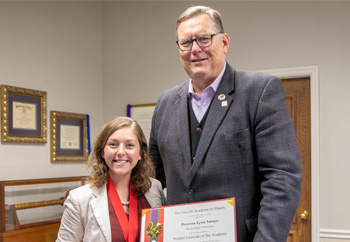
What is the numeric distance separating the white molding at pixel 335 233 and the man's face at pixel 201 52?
215 cm

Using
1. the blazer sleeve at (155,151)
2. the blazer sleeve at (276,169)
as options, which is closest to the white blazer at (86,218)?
the blazer sleeve at (155,151)

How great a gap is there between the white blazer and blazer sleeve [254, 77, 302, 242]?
1.97ft

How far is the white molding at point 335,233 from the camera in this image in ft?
9.66

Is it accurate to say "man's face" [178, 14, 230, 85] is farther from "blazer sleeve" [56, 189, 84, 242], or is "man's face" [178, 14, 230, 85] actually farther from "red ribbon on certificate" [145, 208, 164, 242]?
"blazer sleeve" [56, 189, 84, 242]

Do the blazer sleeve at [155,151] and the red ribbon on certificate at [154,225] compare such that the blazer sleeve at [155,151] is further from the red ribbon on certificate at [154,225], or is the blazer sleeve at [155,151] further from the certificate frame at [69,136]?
the certificate frame at [69,136]

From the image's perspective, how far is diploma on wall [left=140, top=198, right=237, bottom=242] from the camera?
49.4 inches

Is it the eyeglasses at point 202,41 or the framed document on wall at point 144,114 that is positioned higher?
the eyeglasses at point 202,41

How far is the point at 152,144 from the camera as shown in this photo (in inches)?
65.8

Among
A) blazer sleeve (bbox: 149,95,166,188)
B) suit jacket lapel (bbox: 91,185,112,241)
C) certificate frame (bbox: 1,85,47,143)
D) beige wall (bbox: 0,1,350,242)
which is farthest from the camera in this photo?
beige wall (bbox: 0,1,350,242)

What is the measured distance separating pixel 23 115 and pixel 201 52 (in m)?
2.16

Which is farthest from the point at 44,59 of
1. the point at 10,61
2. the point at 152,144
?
the point at 152,144

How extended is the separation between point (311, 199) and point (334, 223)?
241 millimetres

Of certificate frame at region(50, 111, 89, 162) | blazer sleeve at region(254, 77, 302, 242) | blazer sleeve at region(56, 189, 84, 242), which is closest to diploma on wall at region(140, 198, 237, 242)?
blazer sleeve at region(254, 77, 302, 242)

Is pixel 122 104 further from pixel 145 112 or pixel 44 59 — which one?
pixel 44 59
